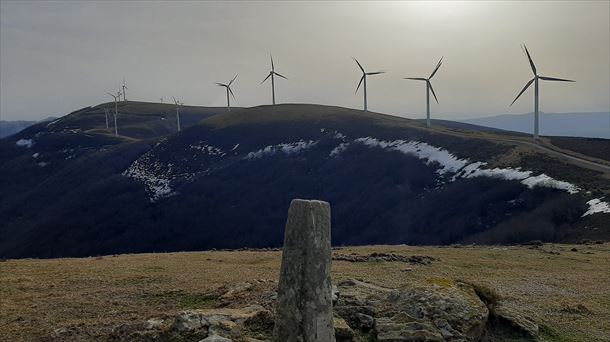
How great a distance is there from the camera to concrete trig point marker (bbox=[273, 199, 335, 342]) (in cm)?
1007

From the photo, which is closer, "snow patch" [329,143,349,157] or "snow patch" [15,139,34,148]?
"snow patch" [329,143,349,157]

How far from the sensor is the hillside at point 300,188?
59906 millimetres

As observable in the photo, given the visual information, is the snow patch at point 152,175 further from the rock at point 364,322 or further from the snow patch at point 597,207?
the rock at point 364,322

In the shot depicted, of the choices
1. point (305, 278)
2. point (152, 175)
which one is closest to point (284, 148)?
point (152, 175)

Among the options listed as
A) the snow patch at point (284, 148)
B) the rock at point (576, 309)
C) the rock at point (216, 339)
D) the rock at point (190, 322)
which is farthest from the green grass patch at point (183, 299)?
the snow patch at point (284, 148)

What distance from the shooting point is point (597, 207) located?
4806cm

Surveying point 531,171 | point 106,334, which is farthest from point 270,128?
point 106,334

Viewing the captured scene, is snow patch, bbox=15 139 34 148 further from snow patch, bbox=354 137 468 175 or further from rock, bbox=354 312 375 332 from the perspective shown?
rock, bbox=354 312 375 332

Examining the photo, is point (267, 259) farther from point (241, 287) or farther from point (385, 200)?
point (385, 200)

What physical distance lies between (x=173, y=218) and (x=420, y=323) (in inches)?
3296

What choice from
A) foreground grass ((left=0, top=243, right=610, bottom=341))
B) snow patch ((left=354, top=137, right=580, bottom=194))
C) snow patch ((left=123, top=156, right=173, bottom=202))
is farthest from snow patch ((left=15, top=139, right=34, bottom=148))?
foreground grass ((left=0, top=243, right=610, bottom=341))

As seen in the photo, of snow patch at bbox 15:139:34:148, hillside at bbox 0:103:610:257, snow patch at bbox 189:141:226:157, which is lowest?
hillside at bbox 0:103:610:257

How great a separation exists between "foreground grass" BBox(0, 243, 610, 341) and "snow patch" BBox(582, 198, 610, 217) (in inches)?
567

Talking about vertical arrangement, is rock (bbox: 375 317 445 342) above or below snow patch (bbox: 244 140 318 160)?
below
